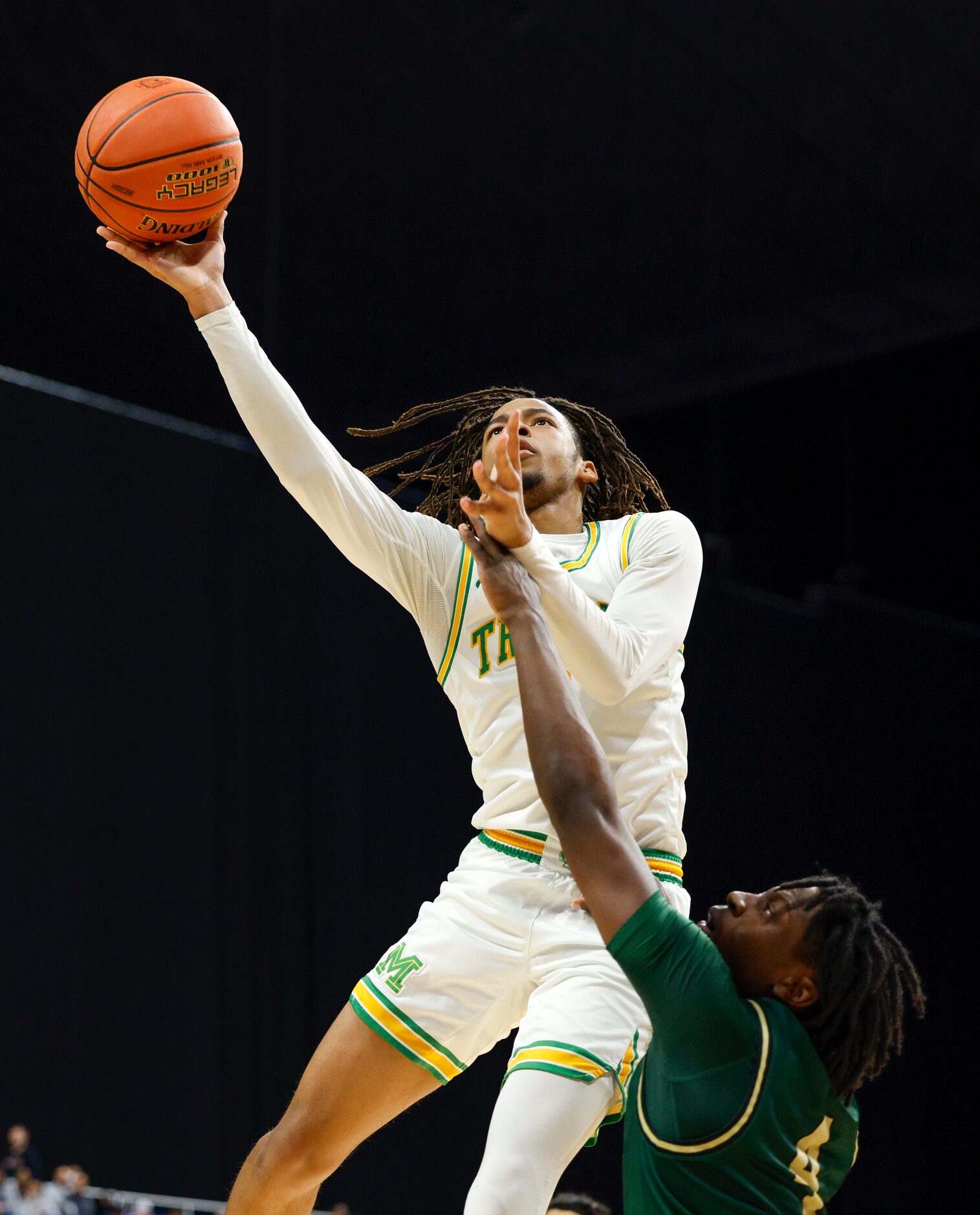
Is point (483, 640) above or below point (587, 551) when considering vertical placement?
below

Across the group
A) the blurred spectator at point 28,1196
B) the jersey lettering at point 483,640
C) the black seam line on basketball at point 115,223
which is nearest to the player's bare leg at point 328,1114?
the jersey lettering at point 483,640

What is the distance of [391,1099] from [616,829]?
1.18m

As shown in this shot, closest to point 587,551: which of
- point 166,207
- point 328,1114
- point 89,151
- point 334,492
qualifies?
point 334,492

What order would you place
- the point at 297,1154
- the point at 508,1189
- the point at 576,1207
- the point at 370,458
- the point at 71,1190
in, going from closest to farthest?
1. the point at 508,1189
2. the point at 297,1154
3. the point at 576,1207
4. the point at 71,1190
5. the point at 370,458

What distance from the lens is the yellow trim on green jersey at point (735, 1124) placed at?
6.10 ft

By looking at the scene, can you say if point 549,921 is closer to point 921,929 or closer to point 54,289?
point 54,289

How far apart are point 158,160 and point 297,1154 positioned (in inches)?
76.3

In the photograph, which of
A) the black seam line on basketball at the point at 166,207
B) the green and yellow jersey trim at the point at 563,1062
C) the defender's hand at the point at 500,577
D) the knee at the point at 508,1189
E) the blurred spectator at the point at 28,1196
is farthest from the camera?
the blurred spectator at the point at 28,1196

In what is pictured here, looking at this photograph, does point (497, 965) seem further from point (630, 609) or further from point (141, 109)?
point (141, 109)

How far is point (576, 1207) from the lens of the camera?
3.63m

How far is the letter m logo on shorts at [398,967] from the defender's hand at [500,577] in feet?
3.09

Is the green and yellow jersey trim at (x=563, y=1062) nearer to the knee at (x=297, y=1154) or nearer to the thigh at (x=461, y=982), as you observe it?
the thigh at (x=461, y=982)

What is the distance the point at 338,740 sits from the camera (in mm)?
7938

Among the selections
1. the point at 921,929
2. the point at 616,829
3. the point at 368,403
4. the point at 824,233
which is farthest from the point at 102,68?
the point at 921,929
